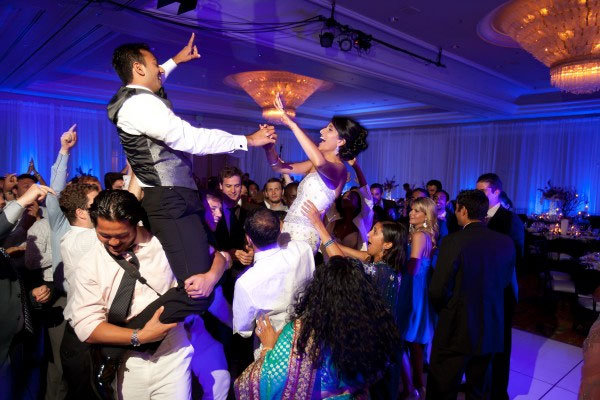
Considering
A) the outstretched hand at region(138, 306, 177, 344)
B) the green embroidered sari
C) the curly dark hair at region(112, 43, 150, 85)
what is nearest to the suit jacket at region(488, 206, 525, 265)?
the green embroidered sari

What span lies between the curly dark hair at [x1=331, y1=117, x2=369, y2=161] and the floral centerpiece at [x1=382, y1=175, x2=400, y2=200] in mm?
11163

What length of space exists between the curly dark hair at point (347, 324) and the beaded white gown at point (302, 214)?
938mm

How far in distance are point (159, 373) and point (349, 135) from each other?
5.88ft

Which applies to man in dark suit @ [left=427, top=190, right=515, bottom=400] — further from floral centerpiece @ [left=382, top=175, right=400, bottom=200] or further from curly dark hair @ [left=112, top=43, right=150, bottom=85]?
floral centerpiece @ [left=382, top=175, right=400, bottom=200]

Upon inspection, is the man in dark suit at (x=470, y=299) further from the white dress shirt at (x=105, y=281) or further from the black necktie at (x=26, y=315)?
the black necktie at (x=26, y=315)

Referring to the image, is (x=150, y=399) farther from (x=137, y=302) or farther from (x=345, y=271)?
(x=345, y=271)

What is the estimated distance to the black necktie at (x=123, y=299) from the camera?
1.66m

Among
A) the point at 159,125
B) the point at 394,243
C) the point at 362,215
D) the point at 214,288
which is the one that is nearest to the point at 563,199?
the point at 362,215

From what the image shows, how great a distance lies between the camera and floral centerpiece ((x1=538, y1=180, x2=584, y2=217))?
1016cm

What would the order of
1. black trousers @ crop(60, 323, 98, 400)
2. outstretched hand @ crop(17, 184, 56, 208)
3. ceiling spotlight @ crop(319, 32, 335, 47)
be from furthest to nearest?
1. ceiling spotlight @ crop(319, 32, 335, 47)
2. outstretched hand @ crop(17, 184, 56, 208)
3. black trousers @ crop(60, 323, 98, 400)

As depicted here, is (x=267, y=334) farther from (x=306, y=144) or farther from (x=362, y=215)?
(x=362, y=215)

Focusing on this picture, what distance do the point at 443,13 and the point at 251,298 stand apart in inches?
195

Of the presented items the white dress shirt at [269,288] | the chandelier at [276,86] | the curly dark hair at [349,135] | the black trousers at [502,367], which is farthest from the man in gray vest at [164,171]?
the chandelier at [276,86]

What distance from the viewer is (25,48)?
20.4 feet
